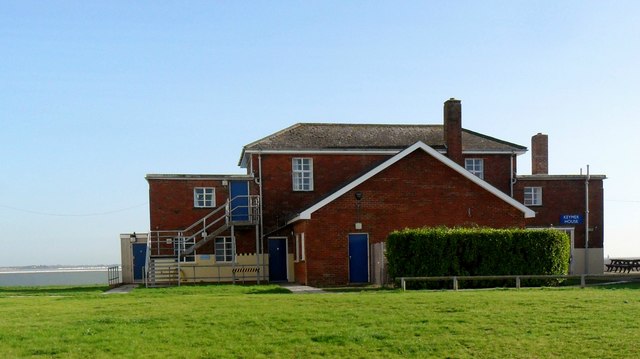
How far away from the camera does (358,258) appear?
27906mm

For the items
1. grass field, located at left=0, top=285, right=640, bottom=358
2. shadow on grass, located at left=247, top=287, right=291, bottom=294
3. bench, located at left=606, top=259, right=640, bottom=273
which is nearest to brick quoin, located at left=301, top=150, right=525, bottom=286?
shadow on grass, located at left=247, top=287, right=291, bottom=294

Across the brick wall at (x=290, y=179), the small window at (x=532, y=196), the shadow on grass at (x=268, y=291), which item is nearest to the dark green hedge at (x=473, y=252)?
the shadow on grass at (x=268, y=291)

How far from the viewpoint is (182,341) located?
12.7m

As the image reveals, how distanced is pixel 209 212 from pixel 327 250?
8617mm

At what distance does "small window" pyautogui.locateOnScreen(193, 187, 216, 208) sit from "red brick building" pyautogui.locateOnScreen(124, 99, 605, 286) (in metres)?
0.05

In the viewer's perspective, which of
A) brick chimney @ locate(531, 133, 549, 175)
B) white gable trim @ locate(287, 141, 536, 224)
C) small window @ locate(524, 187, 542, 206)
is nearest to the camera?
white gable trim @ locate(287, 141, 536, 224)

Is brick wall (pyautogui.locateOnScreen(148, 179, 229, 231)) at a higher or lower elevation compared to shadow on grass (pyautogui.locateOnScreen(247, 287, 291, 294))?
higher

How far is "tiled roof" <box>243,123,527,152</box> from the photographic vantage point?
34031 millimetres

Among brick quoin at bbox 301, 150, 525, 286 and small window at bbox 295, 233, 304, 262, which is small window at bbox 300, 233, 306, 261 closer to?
small window at bbox 295, 233, 304, 262

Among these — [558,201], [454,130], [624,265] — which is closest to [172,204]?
[454,130]

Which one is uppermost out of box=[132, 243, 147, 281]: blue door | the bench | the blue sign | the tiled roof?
the tiled roof

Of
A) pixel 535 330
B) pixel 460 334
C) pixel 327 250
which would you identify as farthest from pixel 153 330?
pixel 327 250

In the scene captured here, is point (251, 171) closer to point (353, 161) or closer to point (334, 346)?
point (353, 161)

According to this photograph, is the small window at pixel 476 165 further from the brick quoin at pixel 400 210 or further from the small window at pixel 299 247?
the small window at pixel 299 247
